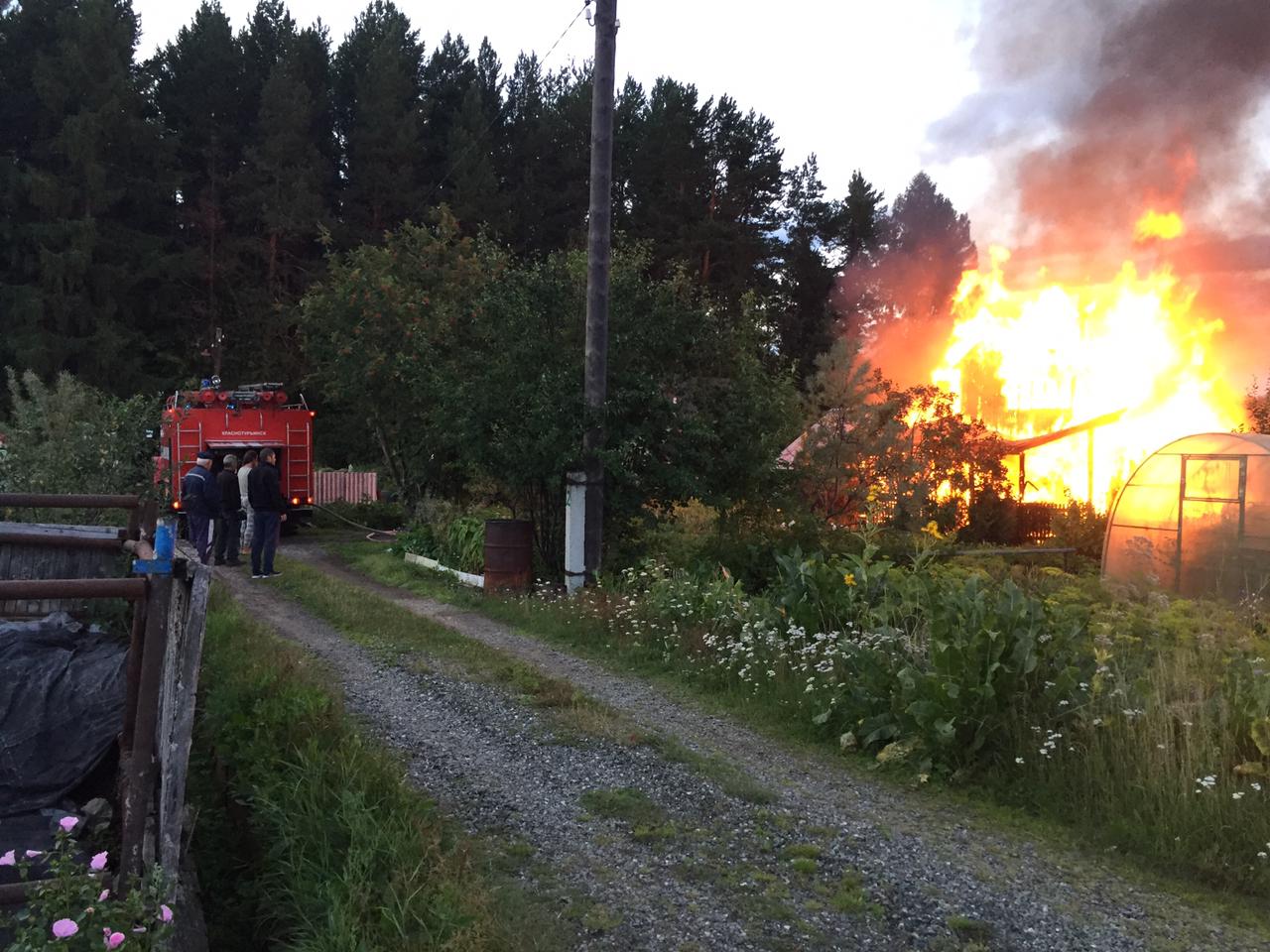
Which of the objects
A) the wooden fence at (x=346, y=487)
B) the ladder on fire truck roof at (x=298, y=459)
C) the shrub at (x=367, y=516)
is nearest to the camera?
the ladder on fire truck roof at (x=298, y=459)

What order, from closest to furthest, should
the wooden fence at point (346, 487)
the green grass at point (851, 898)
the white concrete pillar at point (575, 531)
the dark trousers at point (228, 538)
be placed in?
the green grass at point (851, 898) < the white concrete pillar at point (575, 531) < the dark trousers at point (228, 538) < the wooden fence at point (346, 487)

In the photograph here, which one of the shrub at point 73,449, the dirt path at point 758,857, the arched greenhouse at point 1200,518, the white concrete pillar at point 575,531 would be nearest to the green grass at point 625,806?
the dirt path at point 758,857

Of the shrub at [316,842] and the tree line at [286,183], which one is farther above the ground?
the tree line at [286,183]

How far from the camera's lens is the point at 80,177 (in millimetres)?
36375

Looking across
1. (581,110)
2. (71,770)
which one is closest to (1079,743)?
(71,770)

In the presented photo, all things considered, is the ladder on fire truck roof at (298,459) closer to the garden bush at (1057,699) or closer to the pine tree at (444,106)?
the garden bush at (1057,699)

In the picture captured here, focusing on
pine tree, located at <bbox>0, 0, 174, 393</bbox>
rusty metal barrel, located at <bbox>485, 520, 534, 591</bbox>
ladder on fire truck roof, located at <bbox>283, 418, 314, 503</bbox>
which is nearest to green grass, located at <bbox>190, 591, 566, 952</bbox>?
rusty metal barrel, located at <bbox>485, 520, 534, 591</bbox>

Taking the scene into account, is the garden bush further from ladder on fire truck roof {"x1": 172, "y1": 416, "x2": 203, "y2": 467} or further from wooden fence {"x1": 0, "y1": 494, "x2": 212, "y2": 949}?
ladder on fire truck roof {"x1": 172, "y1": 416, "x2": 203, "y2": 467}

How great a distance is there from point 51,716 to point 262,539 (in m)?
9.46

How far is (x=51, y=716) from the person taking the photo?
4.95 meters

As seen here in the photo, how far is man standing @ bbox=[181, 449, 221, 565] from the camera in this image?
13.5m

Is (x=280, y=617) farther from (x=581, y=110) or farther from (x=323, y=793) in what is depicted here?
(x=581, y=110)

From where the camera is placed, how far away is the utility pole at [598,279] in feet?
39.1

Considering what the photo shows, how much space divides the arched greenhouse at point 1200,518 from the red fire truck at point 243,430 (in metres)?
14.6
